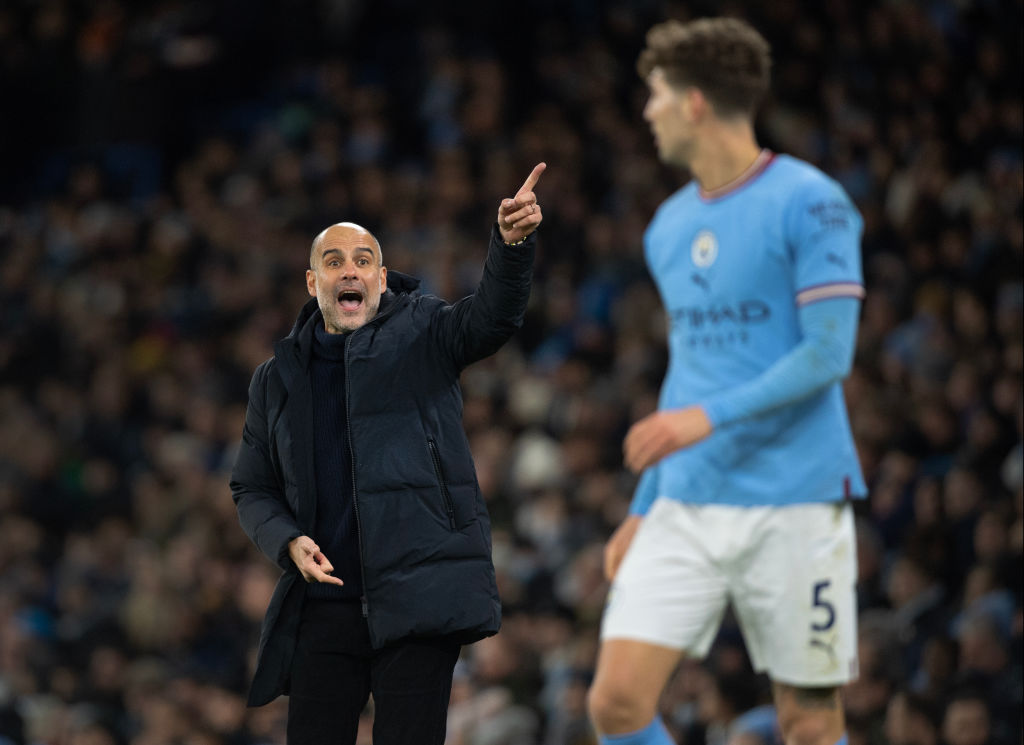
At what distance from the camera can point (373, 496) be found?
337 centimetres

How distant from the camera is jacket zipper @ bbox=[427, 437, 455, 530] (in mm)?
3396

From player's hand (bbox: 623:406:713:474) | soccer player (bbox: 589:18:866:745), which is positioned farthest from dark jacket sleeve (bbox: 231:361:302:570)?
soccer player (bbox: 589:18:866:745)

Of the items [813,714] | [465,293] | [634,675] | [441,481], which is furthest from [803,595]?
[465,293]

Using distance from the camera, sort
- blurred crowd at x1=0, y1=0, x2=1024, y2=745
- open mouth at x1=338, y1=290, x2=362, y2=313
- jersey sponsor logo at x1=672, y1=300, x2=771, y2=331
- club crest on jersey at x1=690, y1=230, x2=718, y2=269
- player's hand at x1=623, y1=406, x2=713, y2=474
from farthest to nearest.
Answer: blurred crowd at x1=0, y1=0, x2=1024, y2=745
club crest on jersey at x1=690, y1=230, x2=718, y2=269
jersey sponsor logo at x1=672, y1=300, x2=771, y2=331
player's hand at x1=623, y1=406, x2=713, y2=474
open mouth at x1=338, y1=290, x2=362, y2=313

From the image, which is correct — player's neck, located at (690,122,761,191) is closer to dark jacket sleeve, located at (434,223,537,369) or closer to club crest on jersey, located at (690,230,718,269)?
club crest on jersey, located at (690,230,718,269)

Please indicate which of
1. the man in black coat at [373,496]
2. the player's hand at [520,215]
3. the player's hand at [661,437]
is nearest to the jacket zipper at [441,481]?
the man in black coat at [373,496]

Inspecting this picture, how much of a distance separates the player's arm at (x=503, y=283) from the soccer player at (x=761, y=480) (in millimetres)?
786

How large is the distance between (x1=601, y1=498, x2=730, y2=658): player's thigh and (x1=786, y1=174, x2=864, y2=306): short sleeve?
667 mm

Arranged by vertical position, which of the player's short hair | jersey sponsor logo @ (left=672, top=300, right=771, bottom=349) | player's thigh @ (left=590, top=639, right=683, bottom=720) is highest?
the player's short hair

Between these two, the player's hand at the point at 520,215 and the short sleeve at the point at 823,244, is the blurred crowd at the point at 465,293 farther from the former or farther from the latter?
the player's hand at the point at 520,215

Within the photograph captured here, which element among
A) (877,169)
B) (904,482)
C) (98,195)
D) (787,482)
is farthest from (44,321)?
(787,482)

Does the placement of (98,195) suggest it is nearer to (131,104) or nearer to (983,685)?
(131,104)

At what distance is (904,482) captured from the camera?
7.30m

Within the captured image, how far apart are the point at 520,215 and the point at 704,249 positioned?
1221 mm
